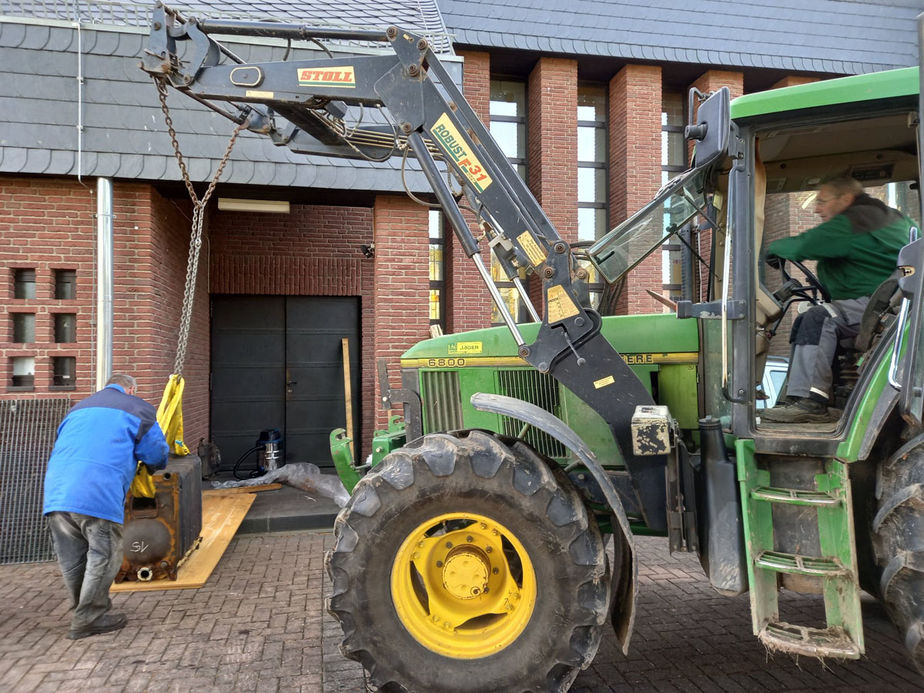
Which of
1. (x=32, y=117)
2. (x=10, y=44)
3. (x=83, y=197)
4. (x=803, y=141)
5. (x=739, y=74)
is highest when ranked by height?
(x=739, y=74)

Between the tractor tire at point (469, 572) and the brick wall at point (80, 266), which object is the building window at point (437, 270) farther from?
the tractor tire at point (469, 572)

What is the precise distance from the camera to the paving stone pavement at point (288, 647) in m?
3.35

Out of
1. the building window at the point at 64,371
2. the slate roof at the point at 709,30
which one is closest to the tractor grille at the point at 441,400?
the building window at the point at 64,371

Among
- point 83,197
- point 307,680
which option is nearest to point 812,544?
point 307,680

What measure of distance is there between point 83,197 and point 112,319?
129 cm

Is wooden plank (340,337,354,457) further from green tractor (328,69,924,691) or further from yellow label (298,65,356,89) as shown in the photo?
green tractor (328,69,924,691)

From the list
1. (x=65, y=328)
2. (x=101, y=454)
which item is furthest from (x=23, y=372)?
(x=101, y=454)

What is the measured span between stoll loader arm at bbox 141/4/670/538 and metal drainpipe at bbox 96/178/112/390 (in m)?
3.16

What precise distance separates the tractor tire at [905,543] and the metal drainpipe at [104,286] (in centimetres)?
647

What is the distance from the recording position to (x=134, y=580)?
496 centimetres

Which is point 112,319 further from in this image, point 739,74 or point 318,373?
point 739,74

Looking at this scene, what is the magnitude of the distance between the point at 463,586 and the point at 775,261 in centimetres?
243

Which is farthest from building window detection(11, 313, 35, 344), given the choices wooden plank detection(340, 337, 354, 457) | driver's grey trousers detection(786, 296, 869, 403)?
driver's grey trousers detection(786, 296, 869, 403)

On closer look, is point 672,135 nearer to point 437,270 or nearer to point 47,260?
point 437,270
